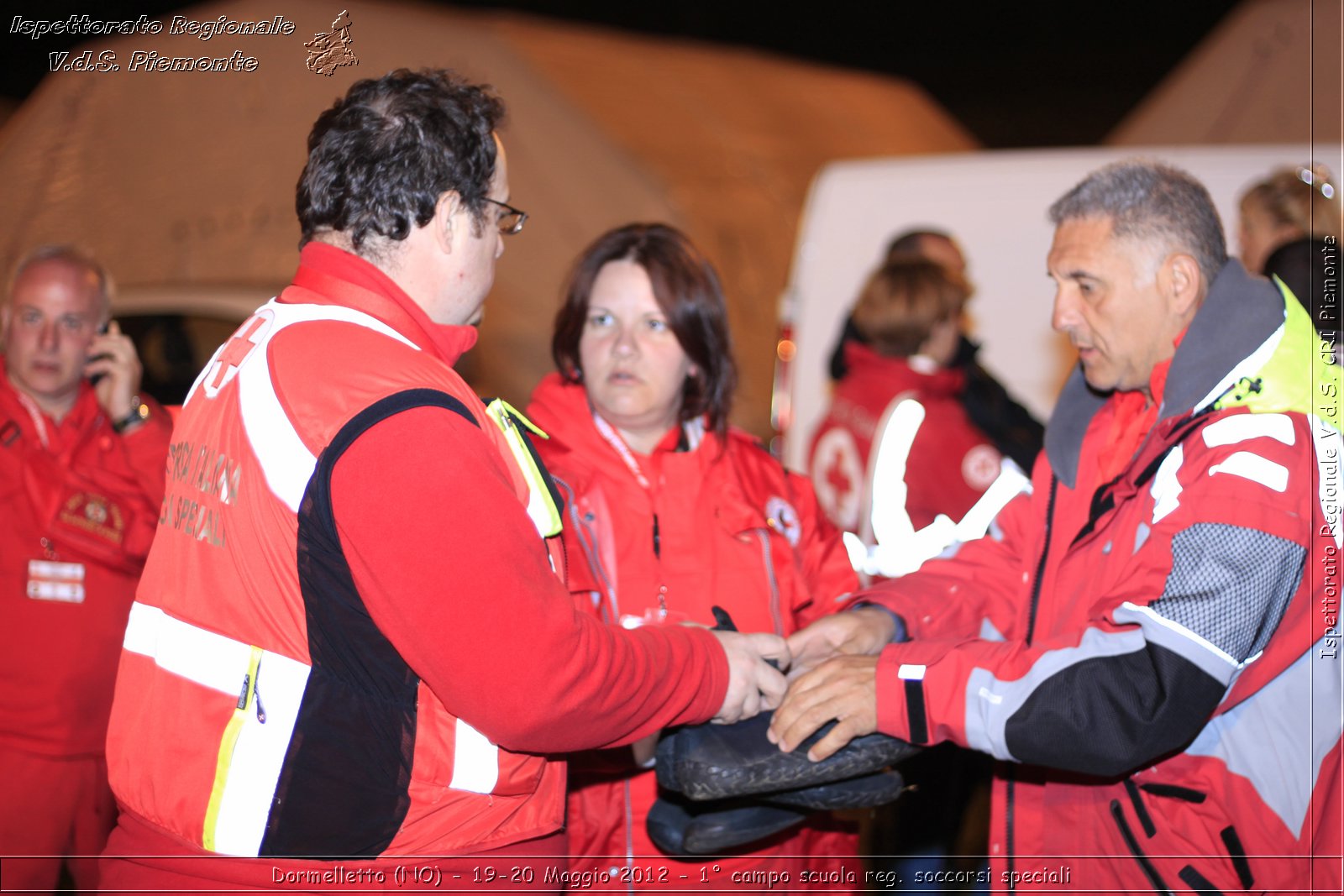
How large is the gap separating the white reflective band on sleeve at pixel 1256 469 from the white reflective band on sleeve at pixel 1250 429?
0.04 m

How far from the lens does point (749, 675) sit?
221cm

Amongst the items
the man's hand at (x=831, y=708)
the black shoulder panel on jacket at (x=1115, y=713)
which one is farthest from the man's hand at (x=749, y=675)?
the black shoulder panel on jacket at (x=1115, y=713)

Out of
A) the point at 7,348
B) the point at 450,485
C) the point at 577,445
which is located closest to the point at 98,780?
the point at 7,348

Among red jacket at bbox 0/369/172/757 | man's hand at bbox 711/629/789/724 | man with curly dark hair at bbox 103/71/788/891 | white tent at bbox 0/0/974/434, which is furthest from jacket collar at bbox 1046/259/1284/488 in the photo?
red jacket at bbox 0/369/172/757

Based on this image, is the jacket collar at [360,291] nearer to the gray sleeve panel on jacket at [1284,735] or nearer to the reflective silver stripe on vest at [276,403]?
the reflective silver stripe on vest at [276,403]

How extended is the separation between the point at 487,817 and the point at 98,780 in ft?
5.73

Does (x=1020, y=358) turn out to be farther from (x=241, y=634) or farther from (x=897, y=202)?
(x=241, y=634)

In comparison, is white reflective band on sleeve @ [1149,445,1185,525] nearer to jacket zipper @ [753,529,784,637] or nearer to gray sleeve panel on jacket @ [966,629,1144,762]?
gray sleeve panel on jacket @ [966,629,1144,762]

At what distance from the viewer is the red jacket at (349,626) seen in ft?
5.49

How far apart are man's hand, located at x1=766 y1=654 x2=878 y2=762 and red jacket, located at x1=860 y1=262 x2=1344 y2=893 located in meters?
0.04

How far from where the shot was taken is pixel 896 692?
224 centimetres

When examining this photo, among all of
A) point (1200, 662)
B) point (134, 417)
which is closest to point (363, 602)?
A: point (1200, 662)

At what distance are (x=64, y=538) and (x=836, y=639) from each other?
1.97 meters

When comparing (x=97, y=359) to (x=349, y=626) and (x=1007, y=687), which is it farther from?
(x=1007, y=687)
